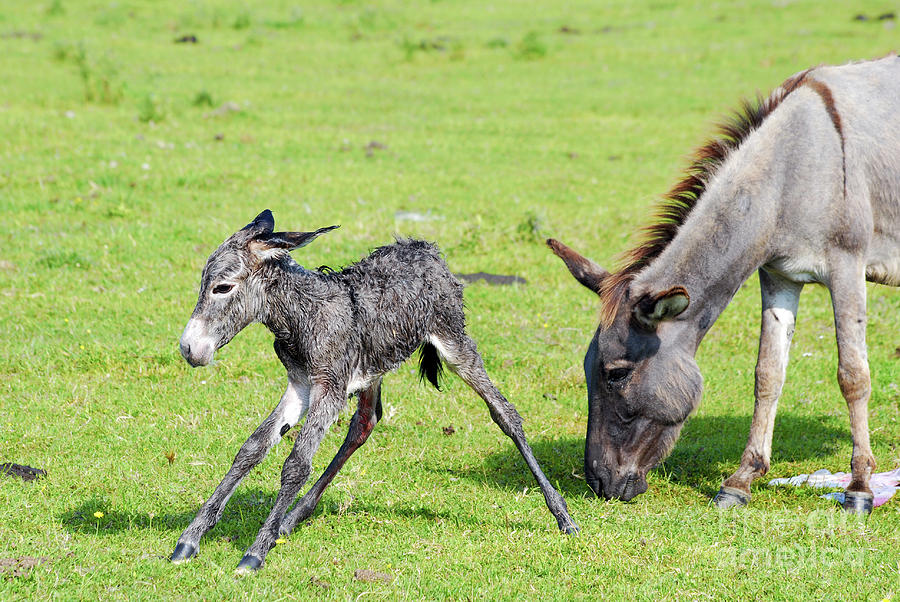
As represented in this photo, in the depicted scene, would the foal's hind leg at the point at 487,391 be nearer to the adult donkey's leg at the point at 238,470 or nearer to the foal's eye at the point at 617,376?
the foal's eye at the point at 617,376

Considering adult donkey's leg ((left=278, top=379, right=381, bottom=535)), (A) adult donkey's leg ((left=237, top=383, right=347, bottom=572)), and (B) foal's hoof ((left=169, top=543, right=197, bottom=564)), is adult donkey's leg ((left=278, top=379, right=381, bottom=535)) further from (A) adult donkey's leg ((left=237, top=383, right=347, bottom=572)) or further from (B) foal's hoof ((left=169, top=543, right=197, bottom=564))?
(B) foal's hoof ((left=169, top=543, right=197, bottom=564))

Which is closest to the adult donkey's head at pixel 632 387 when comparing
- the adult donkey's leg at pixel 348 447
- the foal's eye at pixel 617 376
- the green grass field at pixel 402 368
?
the foal's eye at pixel 617 376

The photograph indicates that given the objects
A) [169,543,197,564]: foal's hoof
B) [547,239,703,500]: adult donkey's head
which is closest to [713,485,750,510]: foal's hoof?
[547,239,703,500]: adult donkey's head

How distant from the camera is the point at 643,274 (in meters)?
6.21

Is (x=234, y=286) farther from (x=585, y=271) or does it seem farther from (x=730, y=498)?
(x=730, y=498)

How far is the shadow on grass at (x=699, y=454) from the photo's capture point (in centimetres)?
682

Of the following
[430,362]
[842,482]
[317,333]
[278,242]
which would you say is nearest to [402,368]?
[430,362]

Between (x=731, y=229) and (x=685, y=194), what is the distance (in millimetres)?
451

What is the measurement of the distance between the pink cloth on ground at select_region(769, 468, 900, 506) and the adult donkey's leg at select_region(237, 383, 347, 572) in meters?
3.46

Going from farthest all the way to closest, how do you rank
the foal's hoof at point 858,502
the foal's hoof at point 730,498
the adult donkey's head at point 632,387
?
the foal's hoof at point 730,498, the foal's hoof at point 858,502, the adult donkey's head at point 632,387

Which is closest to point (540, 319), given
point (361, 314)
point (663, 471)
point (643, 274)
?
point (663, 471)

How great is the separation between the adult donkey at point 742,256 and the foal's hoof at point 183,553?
2588 mm

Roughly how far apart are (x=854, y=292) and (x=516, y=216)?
22.6 feet

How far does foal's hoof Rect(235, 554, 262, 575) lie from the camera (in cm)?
502
